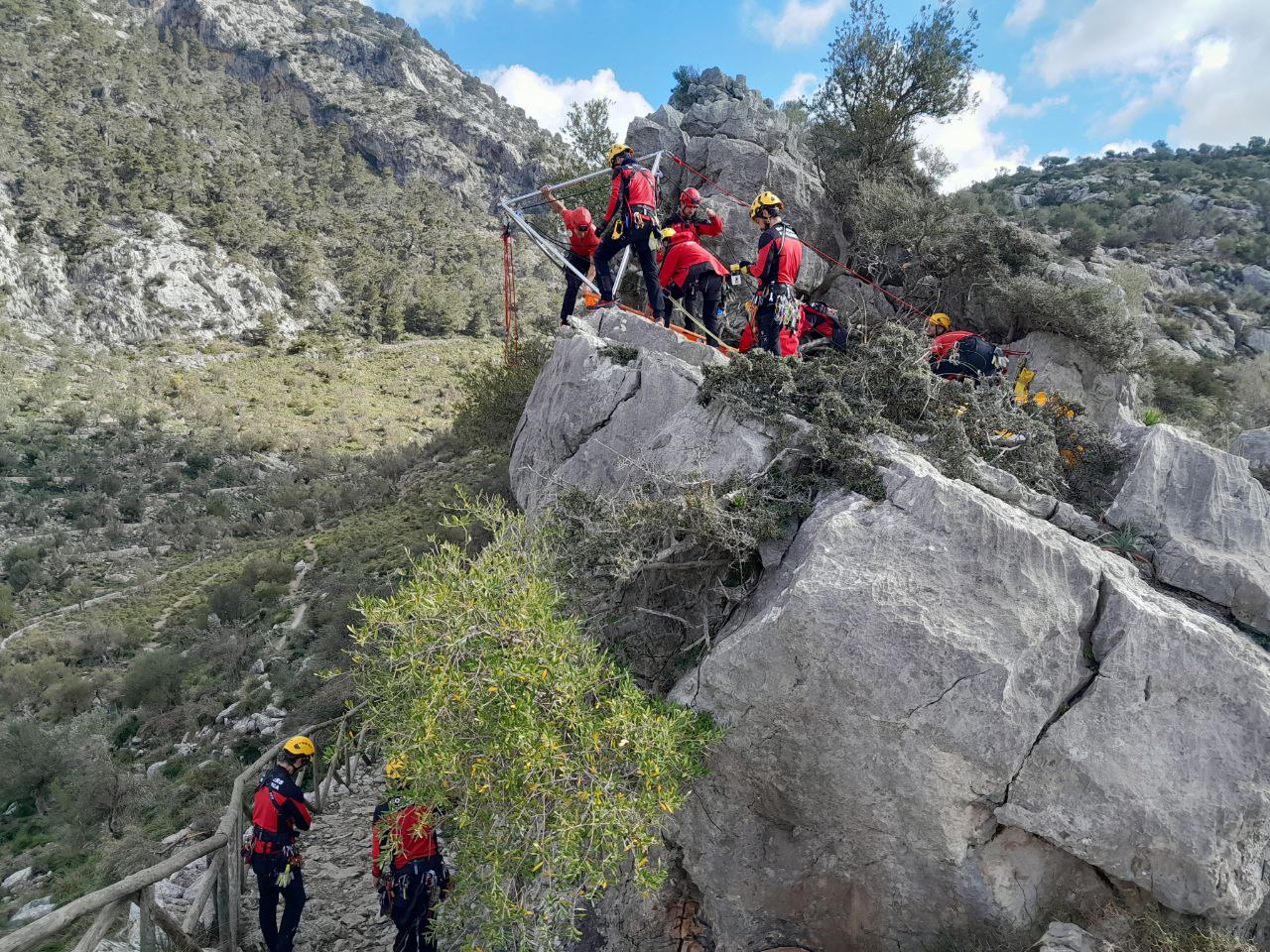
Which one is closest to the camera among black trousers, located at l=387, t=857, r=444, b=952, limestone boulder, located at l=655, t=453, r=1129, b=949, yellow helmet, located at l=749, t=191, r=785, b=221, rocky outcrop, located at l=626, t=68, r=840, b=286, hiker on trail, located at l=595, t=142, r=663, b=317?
limestone boulder, located at l=655, t=453, r=1129, b=949

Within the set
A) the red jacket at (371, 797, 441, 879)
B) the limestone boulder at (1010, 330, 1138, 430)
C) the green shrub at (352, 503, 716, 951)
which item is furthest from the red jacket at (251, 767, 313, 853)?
the limestone boulder at (1010, 330, 1138, 430)

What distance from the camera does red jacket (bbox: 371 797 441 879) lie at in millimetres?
4988

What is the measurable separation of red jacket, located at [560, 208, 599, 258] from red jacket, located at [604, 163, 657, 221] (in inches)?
39.8

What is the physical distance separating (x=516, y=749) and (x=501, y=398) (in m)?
13.8

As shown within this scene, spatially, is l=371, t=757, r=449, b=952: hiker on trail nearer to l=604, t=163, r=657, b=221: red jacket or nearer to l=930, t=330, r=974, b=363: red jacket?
l=930, t=330, r=974, b=363: red jacket

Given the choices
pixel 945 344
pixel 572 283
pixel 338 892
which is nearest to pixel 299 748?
pixel 338 892

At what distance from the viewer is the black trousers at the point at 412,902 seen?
5.68 m

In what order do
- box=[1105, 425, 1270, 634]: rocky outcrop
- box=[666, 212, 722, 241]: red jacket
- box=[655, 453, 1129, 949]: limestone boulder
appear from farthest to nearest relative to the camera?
box=[666, 212, 722, 241]: red jacket → box=[1105, 425, 1270, 634]: rocky outcrop → box=[655, 453, 1129, 949]: limestone boulder

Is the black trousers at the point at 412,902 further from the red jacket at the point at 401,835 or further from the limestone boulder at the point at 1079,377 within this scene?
the limestone boulder at the point at 1079,377

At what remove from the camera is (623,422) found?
8125 mm

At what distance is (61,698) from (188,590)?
16.1ft

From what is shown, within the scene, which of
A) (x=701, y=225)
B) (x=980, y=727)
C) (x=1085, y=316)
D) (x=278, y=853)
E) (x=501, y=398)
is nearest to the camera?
(x=980, y=727)

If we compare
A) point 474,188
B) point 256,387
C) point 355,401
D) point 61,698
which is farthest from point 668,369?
point 474,188

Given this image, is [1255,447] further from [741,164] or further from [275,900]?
[275,900]
